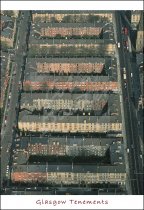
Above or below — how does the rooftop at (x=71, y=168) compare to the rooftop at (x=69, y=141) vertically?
below

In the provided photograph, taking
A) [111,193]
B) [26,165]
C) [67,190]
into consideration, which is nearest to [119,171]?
[111,193]

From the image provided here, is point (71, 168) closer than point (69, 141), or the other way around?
point (71, 168)

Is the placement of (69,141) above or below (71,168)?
above

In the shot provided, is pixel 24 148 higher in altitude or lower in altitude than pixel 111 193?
higher

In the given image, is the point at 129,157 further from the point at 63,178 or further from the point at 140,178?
the point at 63,178

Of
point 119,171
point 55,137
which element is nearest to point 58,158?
point 55,137

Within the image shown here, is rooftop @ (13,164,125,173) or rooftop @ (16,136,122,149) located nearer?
rooftop @ (13,164,125,173)

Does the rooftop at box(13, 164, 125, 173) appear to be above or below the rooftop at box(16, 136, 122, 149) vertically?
below

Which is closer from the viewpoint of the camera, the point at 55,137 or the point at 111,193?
the point at 111,193

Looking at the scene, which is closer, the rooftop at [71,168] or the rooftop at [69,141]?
the rooftop at [71,168]
